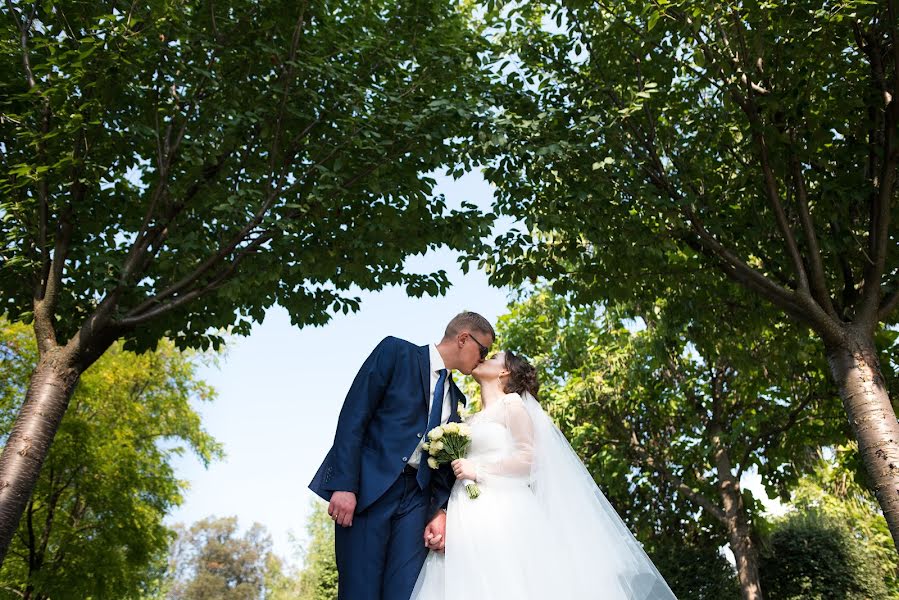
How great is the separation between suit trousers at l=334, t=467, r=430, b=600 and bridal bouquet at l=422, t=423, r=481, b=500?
236mm

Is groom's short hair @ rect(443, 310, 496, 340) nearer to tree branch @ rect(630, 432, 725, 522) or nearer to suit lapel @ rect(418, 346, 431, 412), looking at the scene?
suit lapel @ rect(418, 346, 431, 412)

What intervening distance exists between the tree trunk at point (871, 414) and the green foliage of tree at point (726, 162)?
0.02 meters

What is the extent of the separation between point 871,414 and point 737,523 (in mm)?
9384

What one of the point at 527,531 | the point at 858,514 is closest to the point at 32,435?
the point at 527,531

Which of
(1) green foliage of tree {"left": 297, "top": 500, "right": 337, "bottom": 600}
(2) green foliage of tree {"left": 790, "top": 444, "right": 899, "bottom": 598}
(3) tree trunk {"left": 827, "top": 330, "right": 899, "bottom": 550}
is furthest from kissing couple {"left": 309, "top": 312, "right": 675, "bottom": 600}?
(1) green foliage of tree {"left": 297, "top": 500, "right": 337, "bottom": 600}

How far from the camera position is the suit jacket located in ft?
13.0

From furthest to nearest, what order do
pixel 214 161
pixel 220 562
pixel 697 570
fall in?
pixel 220 562, pixel 697 570, pixel 214 161

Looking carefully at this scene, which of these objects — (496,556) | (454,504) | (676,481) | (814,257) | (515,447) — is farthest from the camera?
(676,481)

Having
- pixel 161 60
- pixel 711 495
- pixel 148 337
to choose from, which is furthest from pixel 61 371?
pixel 711 495

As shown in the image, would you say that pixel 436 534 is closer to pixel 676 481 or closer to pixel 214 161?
pixel 214 161

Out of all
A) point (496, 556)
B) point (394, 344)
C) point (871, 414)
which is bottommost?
point (496, 556)

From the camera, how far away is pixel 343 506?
12.7 feet

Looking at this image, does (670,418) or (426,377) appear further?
(670,418)

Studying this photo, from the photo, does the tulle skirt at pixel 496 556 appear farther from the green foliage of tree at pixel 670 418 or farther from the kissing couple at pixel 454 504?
the green foliage of tree at pixel 670 418
